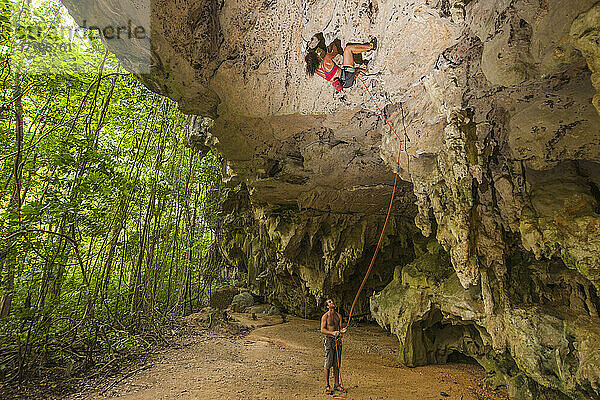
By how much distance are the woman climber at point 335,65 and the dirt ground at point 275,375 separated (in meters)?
4.35

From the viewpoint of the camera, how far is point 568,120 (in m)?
3.43

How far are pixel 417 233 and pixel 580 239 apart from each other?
17.5 ft

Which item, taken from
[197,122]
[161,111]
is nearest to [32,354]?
[161,111]

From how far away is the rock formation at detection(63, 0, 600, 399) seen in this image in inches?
129

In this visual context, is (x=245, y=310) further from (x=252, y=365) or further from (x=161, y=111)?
(x=161, y=111)

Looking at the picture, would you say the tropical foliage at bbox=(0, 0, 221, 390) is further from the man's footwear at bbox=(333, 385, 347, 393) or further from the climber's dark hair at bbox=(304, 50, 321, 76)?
the man's footwear at bbox=(333, 385, 347, 393)

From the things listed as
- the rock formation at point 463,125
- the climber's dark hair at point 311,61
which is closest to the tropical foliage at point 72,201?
the rock formation at point 463,125

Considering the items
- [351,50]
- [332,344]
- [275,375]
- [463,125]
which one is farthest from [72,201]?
[463,125]

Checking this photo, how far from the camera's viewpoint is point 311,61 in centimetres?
454

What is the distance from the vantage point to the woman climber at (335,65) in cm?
402

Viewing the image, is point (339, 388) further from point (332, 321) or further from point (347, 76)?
point (347, 76)

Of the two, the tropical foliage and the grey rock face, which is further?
the grey rock face

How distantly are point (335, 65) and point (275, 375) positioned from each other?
477 cm

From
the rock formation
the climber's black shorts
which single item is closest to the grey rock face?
the rock formation
